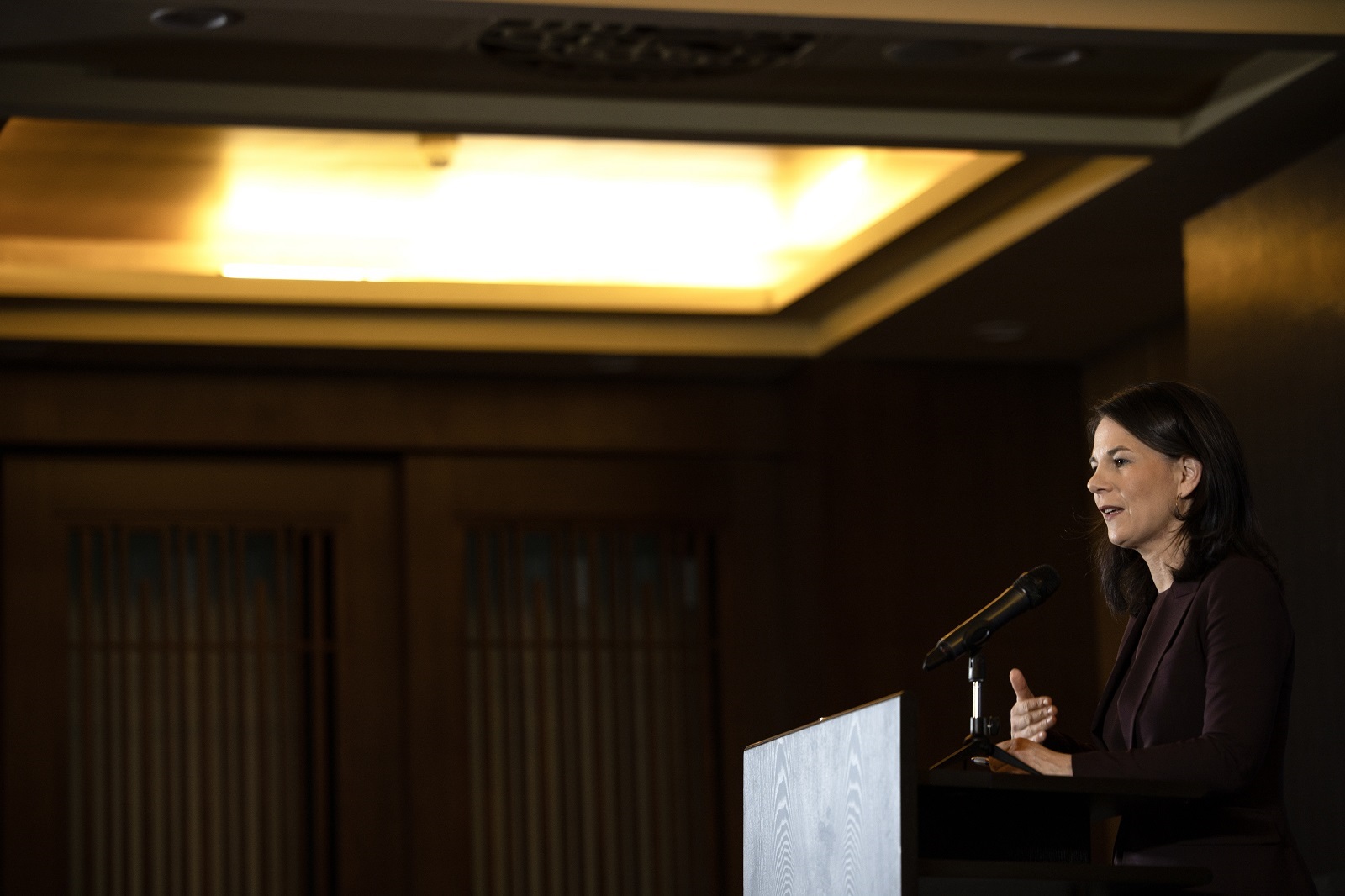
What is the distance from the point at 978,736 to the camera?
212cm

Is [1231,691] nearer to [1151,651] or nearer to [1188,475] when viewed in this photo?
[1151,651]

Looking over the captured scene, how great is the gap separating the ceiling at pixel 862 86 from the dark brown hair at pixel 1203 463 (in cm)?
123

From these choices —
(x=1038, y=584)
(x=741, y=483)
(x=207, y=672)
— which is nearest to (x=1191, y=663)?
(x=1038, y=584)

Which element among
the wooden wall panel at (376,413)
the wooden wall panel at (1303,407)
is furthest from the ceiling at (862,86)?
the wooden wall panel at (376,413)

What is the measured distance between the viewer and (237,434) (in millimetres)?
5684

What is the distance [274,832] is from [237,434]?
49.8 inches

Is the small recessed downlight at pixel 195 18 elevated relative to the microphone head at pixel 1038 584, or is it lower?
elevated

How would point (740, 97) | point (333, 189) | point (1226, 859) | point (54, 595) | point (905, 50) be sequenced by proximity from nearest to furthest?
point (1226, 859), point (905, 50), point (740, 97), point (333, 189), point (54, 595)

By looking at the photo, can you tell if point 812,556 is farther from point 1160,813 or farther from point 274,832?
point 1160,813

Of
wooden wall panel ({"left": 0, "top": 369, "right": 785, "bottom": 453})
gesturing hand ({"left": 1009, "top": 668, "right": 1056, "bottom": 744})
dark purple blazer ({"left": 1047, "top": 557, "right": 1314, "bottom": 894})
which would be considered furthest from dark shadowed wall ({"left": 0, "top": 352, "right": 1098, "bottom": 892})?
dark purple blazer ({"left": 1047, "top": 557, "right": 1314, "bottom": 894})

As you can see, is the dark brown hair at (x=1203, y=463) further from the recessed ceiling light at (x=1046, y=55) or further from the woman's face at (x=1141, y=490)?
the recessed ceiling light at (x=1046, y=55)

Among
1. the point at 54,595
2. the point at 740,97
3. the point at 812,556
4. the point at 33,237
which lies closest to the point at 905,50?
the point at 740,97

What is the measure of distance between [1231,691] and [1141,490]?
0.30 meters

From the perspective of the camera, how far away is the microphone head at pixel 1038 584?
2.14 meters
